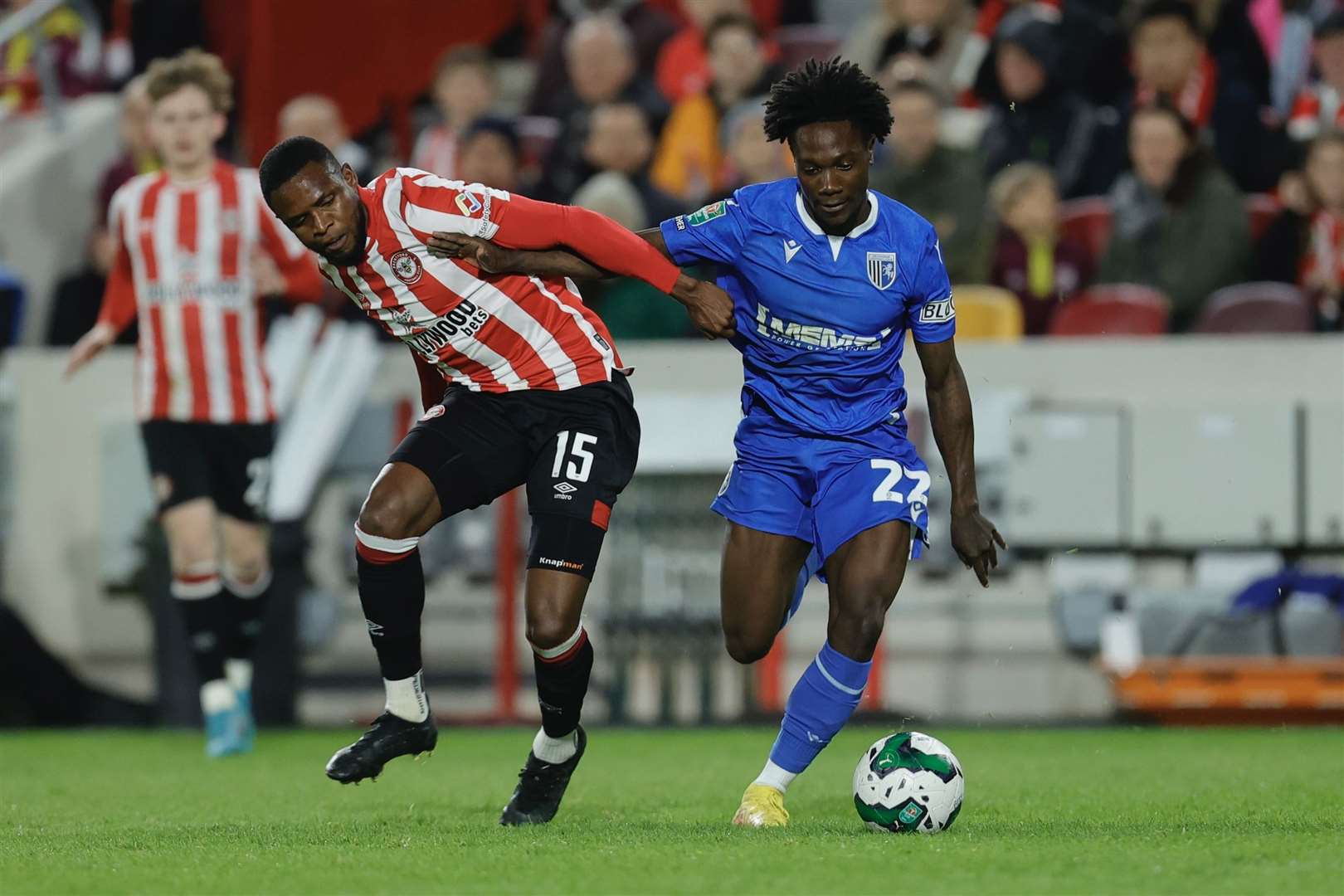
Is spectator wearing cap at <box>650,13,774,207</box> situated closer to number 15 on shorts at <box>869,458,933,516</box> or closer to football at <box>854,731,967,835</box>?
number 15 on shorts at <box>869,458,933,516</box>

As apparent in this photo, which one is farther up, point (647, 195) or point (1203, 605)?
point (647, 195)

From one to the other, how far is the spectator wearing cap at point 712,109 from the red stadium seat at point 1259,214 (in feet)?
9.32

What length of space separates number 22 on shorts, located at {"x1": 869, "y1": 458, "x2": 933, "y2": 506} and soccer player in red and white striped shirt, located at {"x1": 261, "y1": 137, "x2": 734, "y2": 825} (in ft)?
2.12

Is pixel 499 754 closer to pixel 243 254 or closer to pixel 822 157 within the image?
pixel 243 254

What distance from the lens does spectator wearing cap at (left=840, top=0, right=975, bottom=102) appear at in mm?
12242

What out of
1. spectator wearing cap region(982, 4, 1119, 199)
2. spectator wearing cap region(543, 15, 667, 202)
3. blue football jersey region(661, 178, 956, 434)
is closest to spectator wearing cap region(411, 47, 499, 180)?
spectator wearing cap region(543, 15, 667, 202)

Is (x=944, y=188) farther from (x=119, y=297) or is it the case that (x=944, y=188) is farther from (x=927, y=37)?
(x=119, y=297)

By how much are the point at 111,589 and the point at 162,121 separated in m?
3.40

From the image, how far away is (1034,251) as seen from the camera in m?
10.6

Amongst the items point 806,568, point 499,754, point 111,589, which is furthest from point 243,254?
point 806,568

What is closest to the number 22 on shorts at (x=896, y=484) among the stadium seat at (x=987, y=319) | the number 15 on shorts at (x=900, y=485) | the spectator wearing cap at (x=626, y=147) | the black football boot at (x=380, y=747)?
the number 15 on shorts at (x=900, y=485)

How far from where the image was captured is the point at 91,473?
1125 cm

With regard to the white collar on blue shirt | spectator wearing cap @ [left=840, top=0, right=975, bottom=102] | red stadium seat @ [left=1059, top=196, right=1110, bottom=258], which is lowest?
the white collar on blue shirt

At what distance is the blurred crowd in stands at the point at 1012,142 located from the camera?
1040 cm
